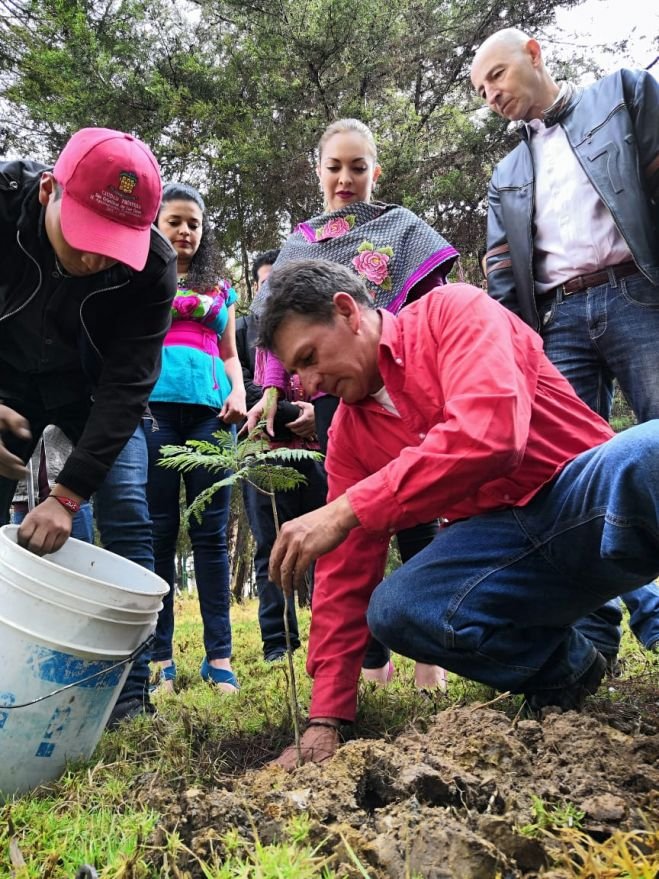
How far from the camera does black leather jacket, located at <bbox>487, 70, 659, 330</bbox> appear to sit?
2.58 metres

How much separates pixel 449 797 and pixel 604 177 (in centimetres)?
232

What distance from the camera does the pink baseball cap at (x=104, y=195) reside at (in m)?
2.21

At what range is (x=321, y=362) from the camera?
2.05m

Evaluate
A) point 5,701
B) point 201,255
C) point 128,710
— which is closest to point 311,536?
point 5,701

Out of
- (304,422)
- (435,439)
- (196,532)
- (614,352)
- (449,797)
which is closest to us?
(449,797)

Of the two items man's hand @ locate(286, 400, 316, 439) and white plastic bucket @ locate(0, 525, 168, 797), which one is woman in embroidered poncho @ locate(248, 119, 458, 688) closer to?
man's hand @ locate(286, 400, 316, 439)

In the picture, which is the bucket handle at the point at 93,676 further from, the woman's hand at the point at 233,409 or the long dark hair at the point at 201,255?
the long dark hair at the point at 201,255

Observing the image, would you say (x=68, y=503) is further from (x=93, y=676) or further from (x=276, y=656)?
(x=276, y=656)

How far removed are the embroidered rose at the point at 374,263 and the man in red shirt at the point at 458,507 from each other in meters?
0.83

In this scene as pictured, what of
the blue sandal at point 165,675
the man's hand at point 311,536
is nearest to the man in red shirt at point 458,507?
the man's hand at point 311,536

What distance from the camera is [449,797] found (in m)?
1.42

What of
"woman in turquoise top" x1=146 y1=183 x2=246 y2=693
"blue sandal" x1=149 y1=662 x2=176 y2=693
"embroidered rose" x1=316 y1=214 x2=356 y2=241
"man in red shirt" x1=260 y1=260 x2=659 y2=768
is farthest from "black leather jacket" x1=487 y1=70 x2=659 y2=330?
"blue sandal" x1=149 y1=662 x2=176 y2=693

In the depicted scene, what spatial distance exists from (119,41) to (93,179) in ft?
25.3

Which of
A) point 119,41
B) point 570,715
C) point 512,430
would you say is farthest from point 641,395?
point 119,41
